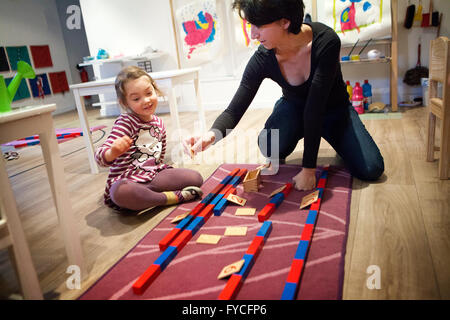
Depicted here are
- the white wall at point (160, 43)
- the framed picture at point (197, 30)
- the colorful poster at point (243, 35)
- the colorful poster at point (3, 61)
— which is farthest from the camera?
the colorful poster at point (3, 61)

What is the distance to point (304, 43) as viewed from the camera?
1568mm

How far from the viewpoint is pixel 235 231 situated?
1.29 m

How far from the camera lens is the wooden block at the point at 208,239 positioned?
1238 mm

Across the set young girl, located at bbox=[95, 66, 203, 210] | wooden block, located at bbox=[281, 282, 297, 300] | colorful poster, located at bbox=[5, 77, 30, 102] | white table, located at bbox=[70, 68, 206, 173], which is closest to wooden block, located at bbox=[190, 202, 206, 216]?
young girl, located at bbox=[95, 66, 203, 210]

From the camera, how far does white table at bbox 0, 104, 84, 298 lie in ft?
2.86

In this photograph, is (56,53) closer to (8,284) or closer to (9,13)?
(9,13)

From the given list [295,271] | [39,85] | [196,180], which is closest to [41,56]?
[39,85]

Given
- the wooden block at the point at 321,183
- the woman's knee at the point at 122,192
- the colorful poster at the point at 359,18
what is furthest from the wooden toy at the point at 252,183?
the colorful poster at the point at 359,18

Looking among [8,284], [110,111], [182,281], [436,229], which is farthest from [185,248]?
→ [110,111]

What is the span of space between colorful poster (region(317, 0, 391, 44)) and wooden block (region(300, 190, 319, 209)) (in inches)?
87.6

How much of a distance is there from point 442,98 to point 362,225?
0.69m

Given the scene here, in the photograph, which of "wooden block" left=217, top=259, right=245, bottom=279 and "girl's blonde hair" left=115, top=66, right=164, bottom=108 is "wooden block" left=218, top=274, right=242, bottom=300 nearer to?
"wooden block" left=217, top=259, right=245, bottom=279

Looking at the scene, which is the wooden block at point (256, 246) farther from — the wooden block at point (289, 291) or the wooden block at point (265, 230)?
the wooden block at point (289, 291)

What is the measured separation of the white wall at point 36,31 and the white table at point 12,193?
4800 millimetres
